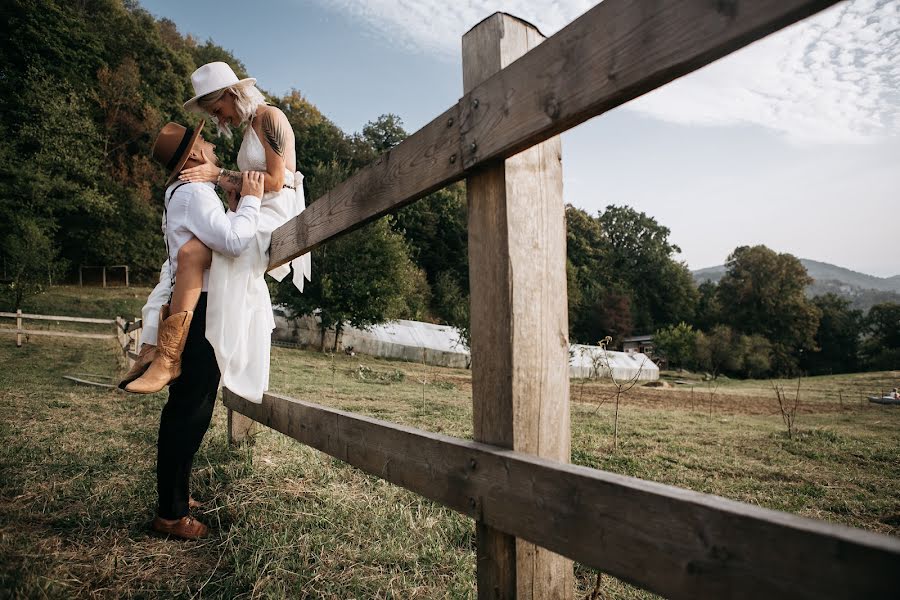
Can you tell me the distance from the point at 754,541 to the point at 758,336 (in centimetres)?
5168

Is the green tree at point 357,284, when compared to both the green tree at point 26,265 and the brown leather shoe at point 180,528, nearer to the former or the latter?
the green tree at point 26,265

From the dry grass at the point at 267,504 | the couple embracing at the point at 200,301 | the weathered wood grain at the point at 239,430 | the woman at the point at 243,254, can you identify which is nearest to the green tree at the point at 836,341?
the dry grass at the point at 267,504

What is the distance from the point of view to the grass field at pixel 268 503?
78.2 inches

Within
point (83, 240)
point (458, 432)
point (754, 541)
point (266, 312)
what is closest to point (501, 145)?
point (754, 541)

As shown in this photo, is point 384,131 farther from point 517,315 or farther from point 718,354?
point 517,315

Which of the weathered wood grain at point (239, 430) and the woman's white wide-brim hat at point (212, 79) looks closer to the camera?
the woman's white wide-brim hat at point (212, 79)

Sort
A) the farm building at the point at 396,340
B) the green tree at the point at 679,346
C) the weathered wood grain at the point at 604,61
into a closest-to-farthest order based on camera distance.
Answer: the weathered wood grain at the point at 604,61, the farm building at the point at 396,340, the green tree at the point at 679,346

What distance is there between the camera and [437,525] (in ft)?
8.60

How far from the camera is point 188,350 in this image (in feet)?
7.86

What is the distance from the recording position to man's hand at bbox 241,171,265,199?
2.47m

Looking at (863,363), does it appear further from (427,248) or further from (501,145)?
(501,145)

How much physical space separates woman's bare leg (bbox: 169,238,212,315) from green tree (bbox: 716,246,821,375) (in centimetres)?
5220

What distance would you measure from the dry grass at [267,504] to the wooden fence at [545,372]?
2.05 ft

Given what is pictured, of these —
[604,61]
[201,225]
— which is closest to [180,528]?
[201,225]
